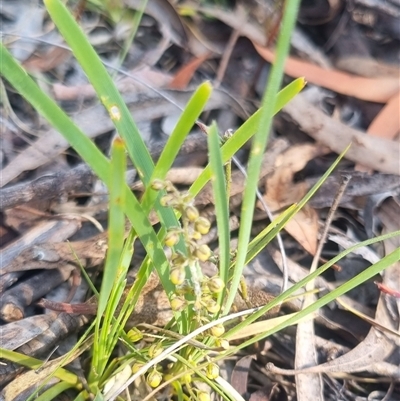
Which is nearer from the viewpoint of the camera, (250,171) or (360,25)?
(250,171)

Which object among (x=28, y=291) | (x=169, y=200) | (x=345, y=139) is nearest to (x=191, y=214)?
(x=169, y=200)

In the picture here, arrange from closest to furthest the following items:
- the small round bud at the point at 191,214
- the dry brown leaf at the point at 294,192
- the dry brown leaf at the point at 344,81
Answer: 1. the small round bud at the point at 191,214
2. the dry brown leaf at the point at 294,192
3. the dry brown leaf at the point at 344,81

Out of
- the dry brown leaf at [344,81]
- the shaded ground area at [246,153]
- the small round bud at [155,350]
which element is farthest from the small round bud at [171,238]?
the dry brown leaf at [344,81]

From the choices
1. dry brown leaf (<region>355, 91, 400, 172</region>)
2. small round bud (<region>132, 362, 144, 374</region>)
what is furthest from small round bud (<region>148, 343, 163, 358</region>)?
dry brown leaf (<region>355, 91, 400, 172</region>)

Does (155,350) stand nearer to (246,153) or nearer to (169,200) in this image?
(169,200)

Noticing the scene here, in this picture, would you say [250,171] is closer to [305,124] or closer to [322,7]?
[305,124]

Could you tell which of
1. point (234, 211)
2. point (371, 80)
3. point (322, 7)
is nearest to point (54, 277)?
point (234, 211)

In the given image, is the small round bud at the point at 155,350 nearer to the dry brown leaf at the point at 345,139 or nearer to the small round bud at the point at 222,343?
the small round bud at the point at 222,343
